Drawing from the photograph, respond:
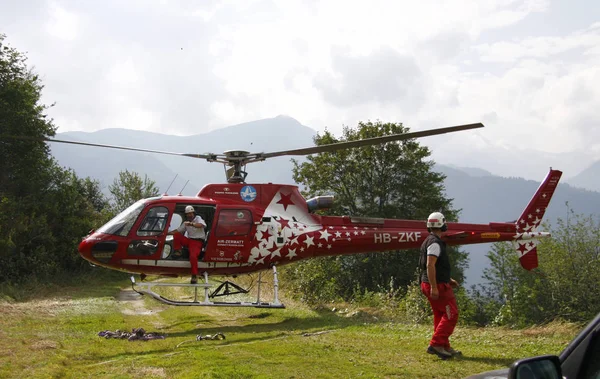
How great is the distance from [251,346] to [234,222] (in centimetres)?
403

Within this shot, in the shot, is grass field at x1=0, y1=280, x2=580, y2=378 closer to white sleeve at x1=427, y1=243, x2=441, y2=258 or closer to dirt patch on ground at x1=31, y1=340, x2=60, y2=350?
dirt patch on ground at x1=31, y1=340, x2=60, y2=350

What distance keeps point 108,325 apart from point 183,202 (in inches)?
122

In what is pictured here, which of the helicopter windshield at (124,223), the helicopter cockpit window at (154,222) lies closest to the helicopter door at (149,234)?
the helicopter cockpit window at (154,222)

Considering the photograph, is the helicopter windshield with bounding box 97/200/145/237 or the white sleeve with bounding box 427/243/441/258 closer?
the white sleeve with bounding box 427/243/441/258

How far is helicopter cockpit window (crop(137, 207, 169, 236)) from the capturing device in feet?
38.3

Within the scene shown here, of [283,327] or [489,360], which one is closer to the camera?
[489,360]

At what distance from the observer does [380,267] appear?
31250 mm

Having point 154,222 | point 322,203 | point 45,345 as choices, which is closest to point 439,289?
point 322,203

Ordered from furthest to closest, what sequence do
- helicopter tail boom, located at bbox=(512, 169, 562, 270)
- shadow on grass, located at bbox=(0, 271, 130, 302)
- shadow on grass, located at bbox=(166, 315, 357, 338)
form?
shadow on grass, located at bbox=(0, 271, 130, 302)
helicopter tail boom, located at bbox=(512, 169, 562, 270)
shadow on grass, located at bbox=(166, 315, 357, 338)

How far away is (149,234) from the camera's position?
11695mm

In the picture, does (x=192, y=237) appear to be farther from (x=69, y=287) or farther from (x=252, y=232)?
(x=69, y=287)

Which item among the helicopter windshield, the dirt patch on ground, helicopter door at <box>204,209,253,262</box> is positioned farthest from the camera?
helicopter door at <box>204,209,253,262</box>

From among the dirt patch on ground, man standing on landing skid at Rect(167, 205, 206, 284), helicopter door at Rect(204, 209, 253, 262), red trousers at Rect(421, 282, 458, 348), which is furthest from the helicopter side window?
red trousers at Rect(421, 282, 458, 348)

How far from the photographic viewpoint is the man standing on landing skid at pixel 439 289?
7238 millimetres
